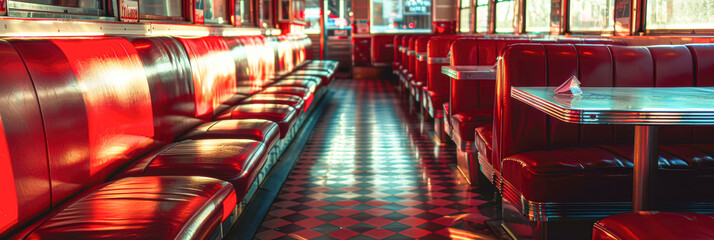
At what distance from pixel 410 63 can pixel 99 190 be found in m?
6.57

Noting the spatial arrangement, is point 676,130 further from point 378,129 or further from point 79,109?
point 378,129

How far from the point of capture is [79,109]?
234 cm

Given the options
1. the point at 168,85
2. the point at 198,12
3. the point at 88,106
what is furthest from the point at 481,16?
the point at 88,106

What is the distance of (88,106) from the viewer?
7.95 ft

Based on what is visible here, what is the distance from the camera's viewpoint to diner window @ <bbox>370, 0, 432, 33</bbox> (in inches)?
552

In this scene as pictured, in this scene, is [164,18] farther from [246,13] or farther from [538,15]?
[538,15]

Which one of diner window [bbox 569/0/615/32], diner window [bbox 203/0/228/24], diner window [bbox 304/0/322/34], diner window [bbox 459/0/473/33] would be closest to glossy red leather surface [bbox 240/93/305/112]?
diner window [bbox 203/0/228/24]

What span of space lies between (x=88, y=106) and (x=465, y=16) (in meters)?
11.2

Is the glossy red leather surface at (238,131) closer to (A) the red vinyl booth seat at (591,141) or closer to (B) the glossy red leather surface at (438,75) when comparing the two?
(A) the red vinyl booth seat at (591,141)

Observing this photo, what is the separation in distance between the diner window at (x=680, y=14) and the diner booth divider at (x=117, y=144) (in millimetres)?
3296

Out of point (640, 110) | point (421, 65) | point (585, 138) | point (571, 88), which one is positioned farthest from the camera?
point (421, 65)

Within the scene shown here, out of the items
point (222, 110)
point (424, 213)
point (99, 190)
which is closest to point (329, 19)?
point (222, 110)

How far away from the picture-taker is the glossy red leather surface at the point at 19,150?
1844mm

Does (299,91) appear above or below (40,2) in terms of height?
below
